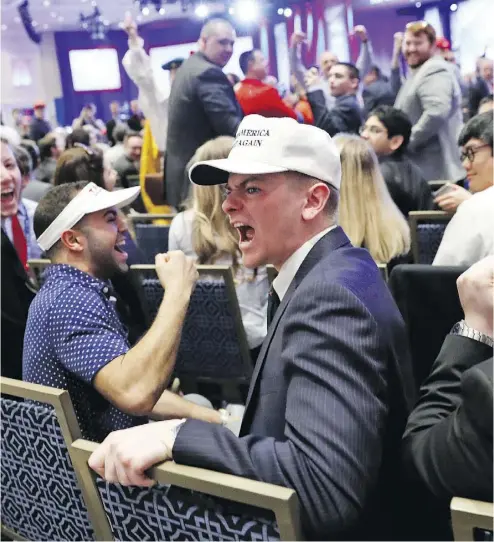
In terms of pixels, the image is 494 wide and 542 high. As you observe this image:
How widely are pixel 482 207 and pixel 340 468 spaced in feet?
5.11

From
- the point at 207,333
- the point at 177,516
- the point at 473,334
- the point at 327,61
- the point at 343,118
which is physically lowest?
the point at 207,333

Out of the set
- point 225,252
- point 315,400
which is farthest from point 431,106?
point 315,400

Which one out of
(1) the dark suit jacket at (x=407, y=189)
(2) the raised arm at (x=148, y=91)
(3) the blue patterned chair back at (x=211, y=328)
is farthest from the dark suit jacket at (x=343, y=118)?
(3) the blue patterned chair back at (x=211, y=328)

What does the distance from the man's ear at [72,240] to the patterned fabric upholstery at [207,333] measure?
57 cm

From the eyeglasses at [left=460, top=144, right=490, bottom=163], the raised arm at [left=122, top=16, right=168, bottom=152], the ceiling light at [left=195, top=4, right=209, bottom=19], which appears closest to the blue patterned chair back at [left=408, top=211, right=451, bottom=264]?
the eyeglasses at [left=460, top=144, right=490, bottom=163]

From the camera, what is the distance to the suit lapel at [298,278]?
1.18m

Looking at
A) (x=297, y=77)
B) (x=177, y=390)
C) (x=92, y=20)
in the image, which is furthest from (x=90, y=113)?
(x=177, y=390)

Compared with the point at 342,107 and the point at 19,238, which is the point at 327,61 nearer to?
the point at 342,107

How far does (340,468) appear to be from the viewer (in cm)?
94

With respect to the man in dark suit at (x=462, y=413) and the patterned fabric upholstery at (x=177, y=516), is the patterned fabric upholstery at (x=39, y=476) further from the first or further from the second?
the man in dark suit at (x=462, y=413)

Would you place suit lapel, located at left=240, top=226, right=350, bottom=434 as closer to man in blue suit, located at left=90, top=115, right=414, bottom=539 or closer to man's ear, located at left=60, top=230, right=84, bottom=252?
man in blue suit, located at left=90, top=115, right=414, bottom=539

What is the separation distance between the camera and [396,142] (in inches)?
143

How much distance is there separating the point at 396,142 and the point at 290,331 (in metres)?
2.82

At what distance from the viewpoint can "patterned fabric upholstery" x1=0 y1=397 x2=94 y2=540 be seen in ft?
4.26
